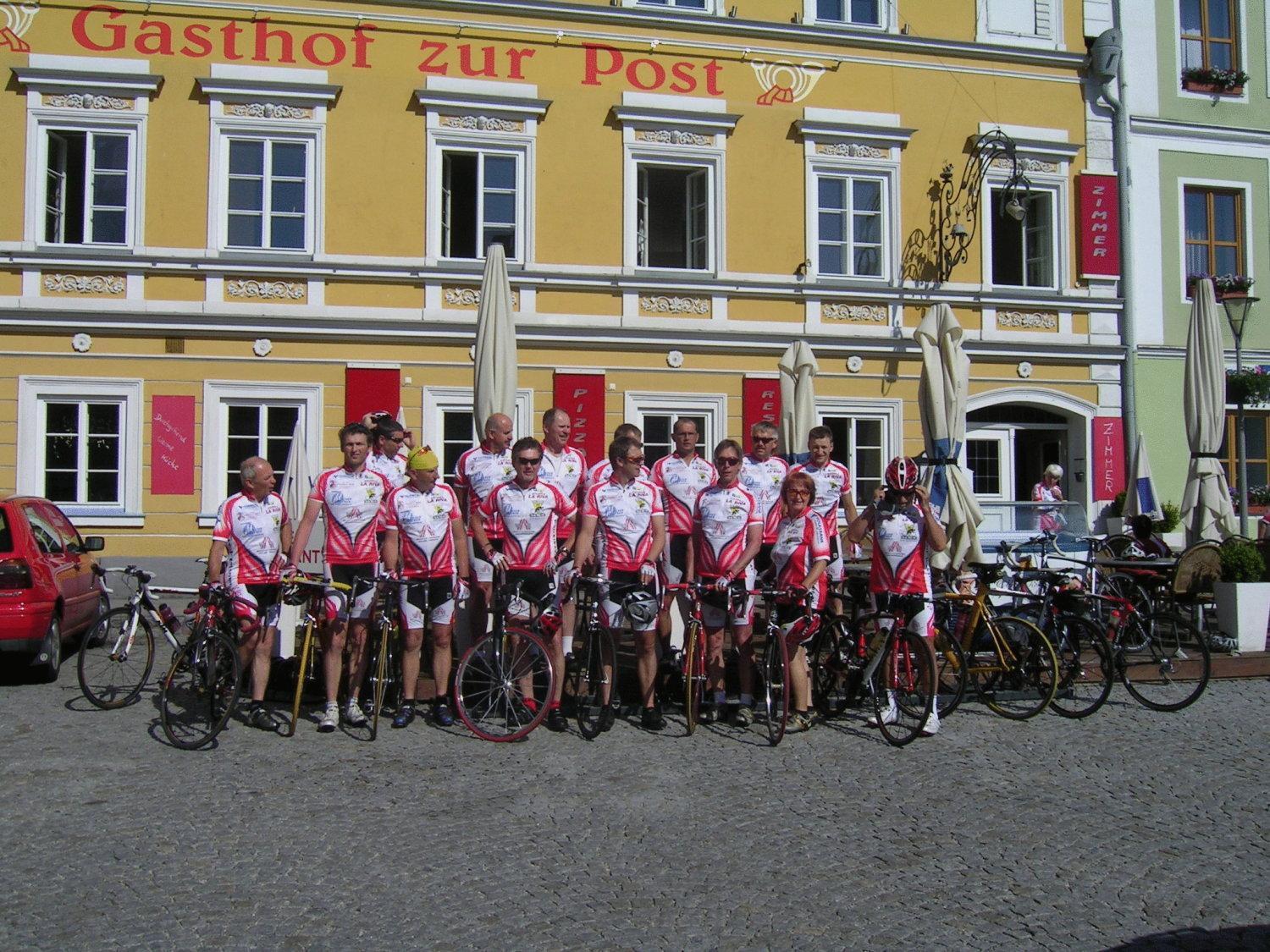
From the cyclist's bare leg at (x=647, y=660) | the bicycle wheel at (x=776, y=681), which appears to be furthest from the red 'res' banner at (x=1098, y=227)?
the cyclist's bare leg at (x=647, y=660)

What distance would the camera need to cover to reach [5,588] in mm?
8820

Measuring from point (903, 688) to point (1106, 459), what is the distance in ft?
38.3

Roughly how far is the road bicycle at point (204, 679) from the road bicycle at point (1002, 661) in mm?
4621

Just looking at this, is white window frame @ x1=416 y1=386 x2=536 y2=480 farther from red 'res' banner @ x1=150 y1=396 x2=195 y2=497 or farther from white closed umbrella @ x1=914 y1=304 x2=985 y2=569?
white closed umbrella @ x1=914 y1=304 x2=985 y2=569

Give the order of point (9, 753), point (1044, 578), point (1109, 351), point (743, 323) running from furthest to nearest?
point (1109, 351), point (743, 323), point (1044, 578), point (9, 753)

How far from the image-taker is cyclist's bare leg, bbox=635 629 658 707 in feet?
24.9

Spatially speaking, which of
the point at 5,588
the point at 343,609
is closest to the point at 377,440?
the point at 343,609

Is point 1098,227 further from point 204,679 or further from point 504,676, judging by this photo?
point 204,679

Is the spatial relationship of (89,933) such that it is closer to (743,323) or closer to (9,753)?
(9,753)

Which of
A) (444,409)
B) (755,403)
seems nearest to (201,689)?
(444,409)

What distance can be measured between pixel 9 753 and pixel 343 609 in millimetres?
2086

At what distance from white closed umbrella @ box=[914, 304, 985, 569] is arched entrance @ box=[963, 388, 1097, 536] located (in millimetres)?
6989

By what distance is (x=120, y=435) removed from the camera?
1481 centimetres

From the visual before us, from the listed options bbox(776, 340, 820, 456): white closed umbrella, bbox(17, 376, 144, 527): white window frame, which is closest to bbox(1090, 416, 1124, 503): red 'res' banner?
bbox(776, 340, 820, 456): white closed umbrella
